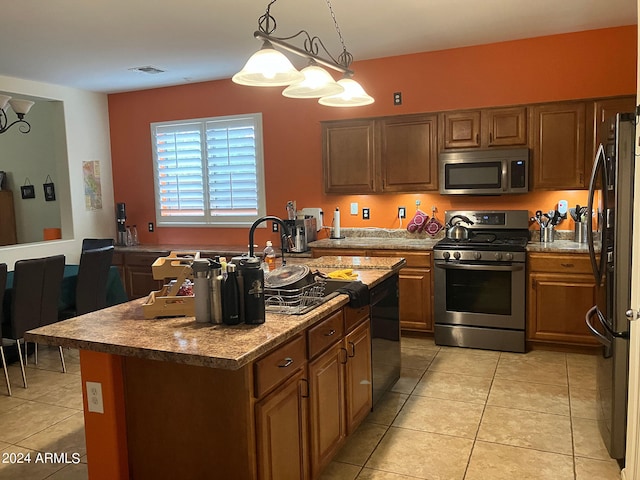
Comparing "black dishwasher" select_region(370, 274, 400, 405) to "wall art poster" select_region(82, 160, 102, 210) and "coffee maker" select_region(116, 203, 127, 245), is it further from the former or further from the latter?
A: "wall art poster" select_region(82, 160, 102, 210)

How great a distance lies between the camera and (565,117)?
430 centimetres

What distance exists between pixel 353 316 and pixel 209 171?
12.3ft

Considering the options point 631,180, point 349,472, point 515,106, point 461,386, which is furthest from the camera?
point 515,106

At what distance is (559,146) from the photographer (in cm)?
433

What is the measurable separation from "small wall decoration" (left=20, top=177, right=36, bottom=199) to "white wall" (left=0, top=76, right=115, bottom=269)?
467 millimetres

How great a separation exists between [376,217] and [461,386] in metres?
2.12

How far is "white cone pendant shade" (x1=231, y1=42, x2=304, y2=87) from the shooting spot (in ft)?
7.32

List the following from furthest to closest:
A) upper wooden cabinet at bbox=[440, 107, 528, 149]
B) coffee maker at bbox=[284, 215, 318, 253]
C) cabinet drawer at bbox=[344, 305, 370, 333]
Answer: coffee maker at bbox=[284, 215, 318, 253]
upper wooden cabinet at bbox=[440, 107, 528, 149]
cabinet drawer at bbox=[344, 305, 370, 333]

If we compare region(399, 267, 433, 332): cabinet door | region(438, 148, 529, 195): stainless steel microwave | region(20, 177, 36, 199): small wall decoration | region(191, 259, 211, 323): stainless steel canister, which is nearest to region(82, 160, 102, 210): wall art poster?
region(20, 177, 36, 199): small wall decoration

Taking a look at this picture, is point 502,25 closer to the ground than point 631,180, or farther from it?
farther from it

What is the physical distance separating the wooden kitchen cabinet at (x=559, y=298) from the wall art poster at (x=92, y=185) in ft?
16.0

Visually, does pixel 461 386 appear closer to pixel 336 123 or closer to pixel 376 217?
pixel 376 217

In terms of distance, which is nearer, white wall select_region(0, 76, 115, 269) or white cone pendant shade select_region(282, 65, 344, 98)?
white cone pendant shade select_region(282, 65, 344, 98)

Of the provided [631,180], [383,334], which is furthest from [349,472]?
[631,180]
